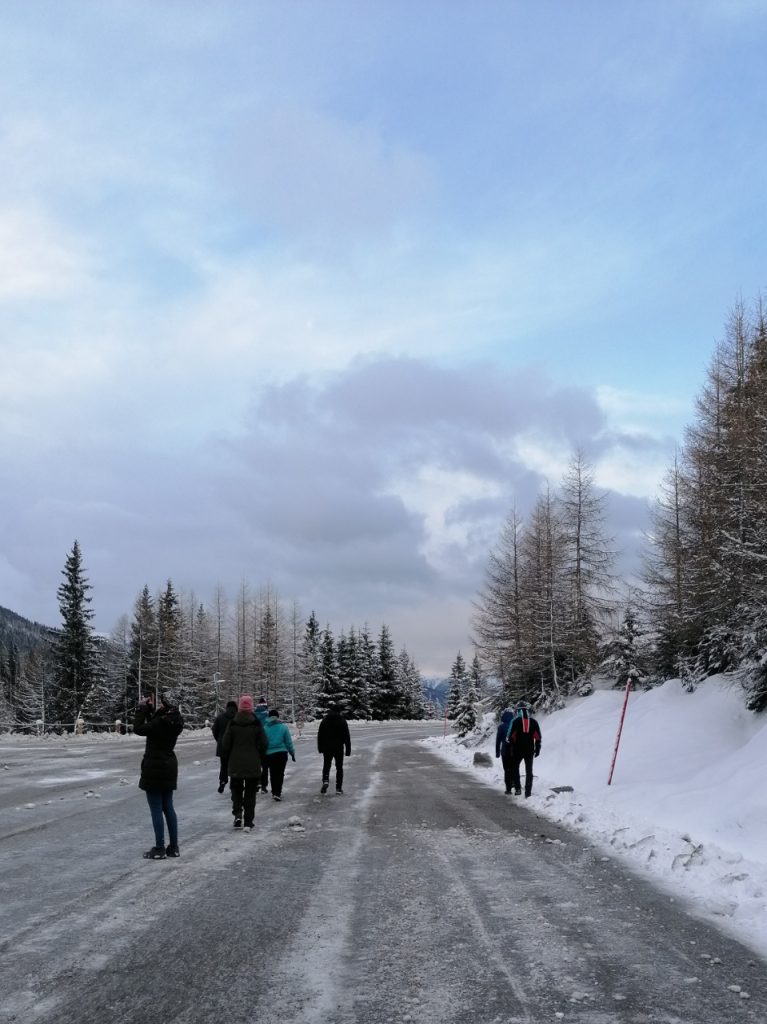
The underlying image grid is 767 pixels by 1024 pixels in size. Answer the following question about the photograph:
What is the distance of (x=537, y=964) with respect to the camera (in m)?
4.84

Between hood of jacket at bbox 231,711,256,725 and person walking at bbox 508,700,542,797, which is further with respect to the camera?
person walking at bbox 508,700,542,797

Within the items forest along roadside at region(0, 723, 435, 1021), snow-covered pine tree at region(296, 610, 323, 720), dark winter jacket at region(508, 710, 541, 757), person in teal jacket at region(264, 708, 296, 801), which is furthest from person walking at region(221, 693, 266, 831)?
snow-covered pine tree at region(296, 610, 323, 720)

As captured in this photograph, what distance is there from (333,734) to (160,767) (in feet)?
21.8

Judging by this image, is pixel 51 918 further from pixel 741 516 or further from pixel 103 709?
pixel 103 709

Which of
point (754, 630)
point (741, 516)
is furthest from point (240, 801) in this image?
point (741, 516)

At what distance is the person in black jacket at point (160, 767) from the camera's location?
818 centimetres

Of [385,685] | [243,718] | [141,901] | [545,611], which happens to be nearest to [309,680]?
[385,685]

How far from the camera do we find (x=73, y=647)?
54.0 meters

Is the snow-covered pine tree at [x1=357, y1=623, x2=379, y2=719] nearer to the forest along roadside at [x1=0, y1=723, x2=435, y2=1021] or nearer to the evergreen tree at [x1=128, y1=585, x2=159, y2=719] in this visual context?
the evergreen tree at [x1=128, y1=585, x2=159, y2=719]

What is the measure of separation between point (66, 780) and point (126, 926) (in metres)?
12.9

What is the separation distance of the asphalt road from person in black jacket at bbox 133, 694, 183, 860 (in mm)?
281

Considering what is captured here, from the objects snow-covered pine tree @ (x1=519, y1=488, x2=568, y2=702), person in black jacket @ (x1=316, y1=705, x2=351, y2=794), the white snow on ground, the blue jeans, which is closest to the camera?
the white snow on ground

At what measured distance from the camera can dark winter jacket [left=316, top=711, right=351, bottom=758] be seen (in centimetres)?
1461

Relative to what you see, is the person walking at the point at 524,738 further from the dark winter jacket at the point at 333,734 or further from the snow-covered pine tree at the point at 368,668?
the snow-covered pine tree at the point at 368,668
